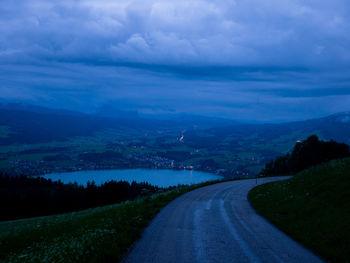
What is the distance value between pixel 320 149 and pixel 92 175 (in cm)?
16310

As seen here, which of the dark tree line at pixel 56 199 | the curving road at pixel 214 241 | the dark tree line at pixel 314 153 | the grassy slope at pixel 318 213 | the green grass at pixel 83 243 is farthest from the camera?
the dark tree line at pixel 56 199

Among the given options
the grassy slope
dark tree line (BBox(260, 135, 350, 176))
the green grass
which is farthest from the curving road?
dark tree line (BBox(260, 135, 350, 176))

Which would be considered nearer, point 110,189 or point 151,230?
point 151,230

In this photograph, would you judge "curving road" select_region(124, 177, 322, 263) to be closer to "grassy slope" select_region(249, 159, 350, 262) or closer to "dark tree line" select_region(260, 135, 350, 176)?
"grassy slope" select_region(249, 159, 350, 262)

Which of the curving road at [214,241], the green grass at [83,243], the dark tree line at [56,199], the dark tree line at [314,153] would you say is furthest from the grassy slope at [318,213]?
the dark tree line at [56,199]

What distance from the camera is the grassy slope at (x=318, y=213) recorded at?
13285 millimetres

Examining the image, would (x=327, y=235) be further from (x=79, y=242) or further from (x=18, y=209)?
(x=18, y=209)

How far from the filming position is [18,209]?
6856 cm

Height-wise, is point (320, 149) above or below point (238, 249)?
above

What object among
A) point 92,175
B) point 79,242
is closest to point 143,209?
point 79,242

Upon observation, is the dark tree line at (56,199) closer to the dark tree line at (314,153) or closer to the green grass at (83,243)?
the dark tree line at (314,153)

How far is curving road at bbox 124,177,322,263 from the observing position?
11.8m

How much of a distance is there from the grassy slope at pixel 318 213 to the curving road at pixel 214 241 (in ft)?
2.67

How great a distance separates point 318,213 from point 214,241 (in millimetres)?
8701
